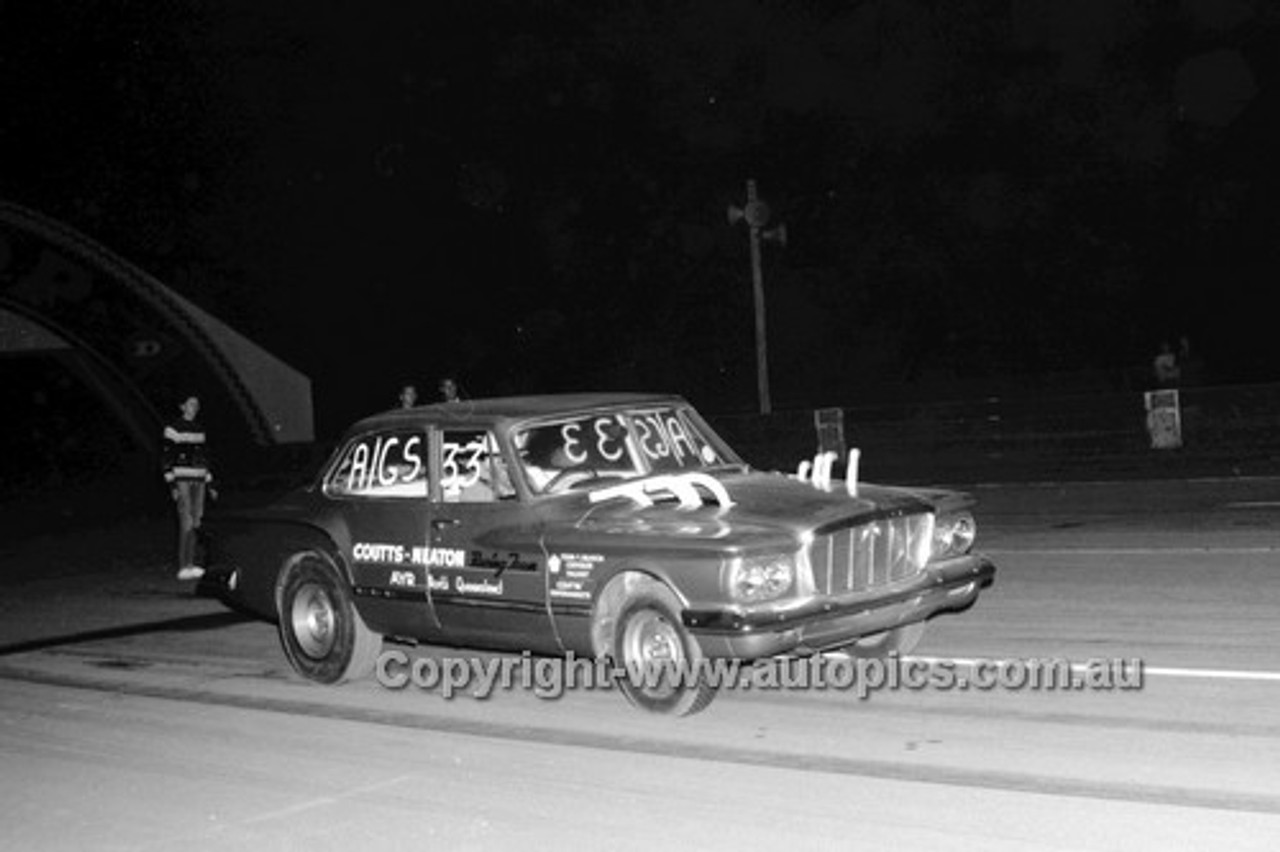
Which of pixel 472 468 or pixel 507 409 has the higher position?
pixel 507 409

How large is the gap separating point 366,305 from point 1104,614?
41377 millimetres

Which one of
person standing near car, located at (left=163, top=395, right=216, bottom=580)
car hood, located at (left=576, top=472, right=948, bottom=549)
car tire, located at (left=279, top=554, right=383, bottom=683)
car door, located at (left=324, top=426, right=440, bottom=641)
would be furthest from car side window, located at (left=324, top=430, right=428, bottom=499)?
person standing near car, located at (left=163, top=395, right=216, bottom=580)

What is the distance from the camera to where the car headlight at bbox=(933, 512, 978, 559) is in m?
7.38

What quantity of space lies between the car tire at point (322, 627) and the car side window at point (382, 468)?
17.6 inches

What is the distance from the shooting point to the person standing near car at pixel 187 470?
1388 centimetres

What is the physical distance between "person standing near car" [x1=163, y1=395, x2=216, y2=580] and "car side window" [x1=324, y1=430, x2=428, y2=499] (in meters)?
5.80

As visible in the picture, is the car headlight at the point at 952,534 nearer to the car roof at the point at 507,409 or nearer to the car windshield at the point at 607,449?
the car windshield at the point at 607,449

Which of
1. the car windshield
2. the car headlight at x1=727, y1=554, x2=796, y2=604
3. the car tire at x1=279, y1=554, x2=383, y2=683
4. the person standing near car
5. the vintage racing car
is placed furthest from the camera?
the person standing near car

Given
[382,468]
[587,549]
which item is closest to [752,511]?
[587,549]

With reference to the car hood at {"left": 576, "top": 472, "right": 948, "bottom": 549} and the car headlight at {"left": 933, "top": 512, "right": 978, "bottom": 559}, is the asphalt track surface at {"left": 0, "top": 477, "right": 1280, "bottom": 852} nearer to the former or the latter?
the car headlight at {"left": 933, "top": 512, "right": 978, "bottom": 559}

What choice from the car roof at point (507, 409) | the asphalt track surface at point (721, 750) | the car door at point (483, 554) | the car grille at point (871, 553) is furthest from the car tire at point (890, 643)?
the car door at point (483, 554)

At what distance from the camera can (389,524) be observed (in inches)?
317

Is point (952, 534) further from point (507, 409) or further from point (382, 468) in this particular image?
point (382, 468)

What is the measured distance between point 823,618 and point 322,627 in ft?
10.7
